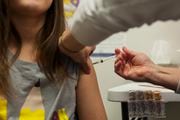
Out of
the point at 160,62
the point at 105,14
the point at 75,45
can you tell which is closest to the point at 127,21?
the point at 105,14

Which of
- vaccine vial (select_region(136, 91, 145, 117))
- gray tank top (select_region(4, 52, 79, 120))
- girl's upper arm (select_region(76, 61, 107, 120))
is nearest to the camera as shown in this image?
gray tank top (select_region(4, 52, 79, 120))

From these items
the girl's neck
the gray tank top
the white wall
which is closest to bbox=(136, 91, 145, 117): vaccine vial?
the gray tank top

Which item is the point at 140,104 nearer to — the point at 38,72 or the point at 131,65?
the point at 131,65

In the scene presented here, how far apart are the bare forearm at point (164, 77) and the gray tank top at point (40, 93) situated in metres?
0.30

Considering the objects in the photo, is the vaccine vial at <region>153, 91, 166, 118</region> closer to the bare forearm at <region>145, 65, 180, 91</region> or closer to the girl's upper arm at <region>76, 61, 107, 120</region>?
the bare forearm at <region>145, 65, 180, 91</region>

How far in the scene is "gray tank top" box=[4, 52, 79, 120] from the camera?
1149 mm

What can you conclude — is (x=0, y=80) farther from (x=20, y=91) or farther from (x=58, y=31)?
(x=58, y=31)

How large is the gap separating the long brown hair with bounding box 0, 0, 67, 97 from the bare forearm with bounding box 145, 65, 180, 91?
0.33 m

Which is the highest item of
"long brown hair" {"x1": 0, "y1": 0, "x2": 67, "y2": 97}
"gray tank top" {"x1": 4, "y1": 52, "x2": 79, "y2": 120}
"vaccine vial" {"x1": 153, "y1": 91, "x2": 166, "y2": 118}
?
"long brown hair" {"x1": 0, "y1": 0, "x2": 67, "y2": 97}

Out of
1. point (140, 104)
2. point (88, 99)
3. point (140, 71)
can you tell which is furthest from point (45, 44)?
point (140, 104)

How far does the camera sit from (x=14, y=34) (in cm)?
123

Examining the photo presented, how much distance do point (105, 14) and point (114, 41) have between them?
1494mm

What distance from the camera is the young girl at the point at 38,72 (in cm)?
116

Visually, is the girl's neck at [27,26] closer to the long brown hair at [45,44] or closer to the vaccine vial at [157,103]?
the long brown hair at [45,44]
